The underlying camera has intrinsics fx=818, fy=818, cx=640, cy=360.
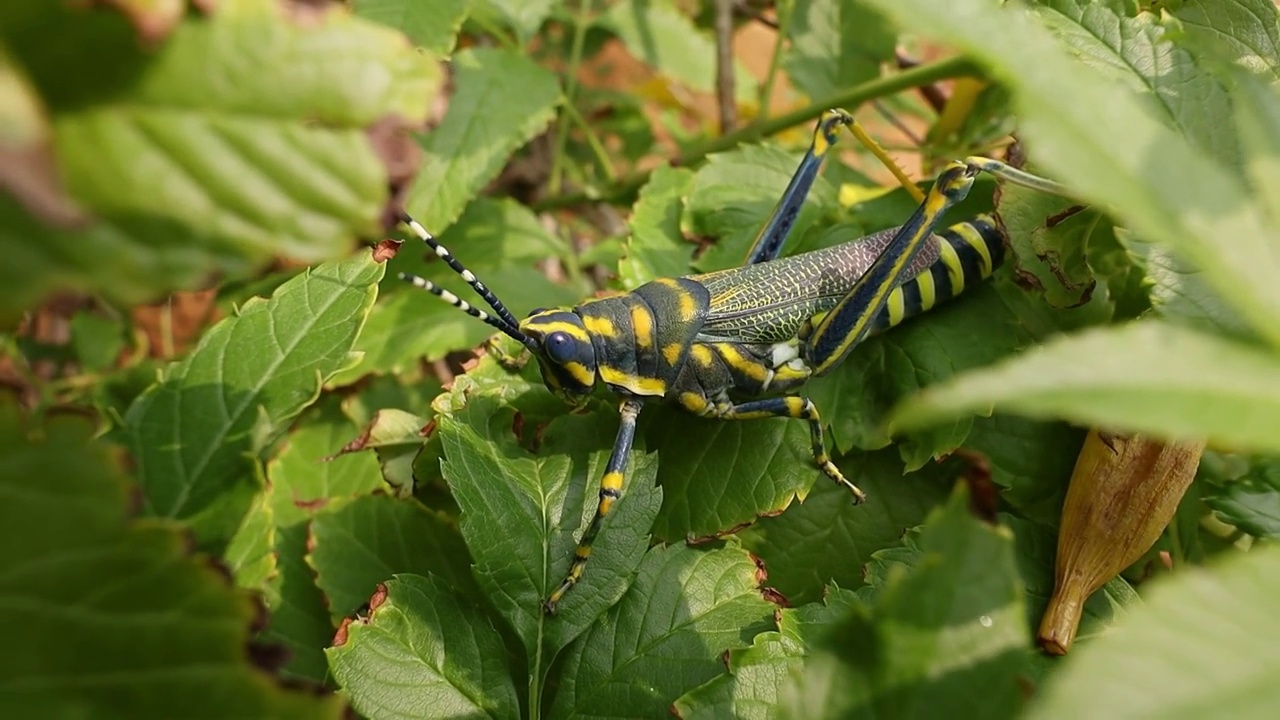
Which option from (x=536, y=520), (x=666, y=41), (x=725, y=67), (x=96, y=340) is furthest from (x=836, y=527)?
(x=96, y=340)

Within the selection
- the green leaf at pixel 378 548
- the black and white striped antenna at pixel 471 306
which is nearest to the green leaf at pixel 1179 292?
the black and white striped antenna at pixel 471 306

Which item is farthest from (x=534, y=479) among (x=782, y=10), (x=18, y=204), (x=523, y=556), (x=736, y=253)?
(x=782, y=10)

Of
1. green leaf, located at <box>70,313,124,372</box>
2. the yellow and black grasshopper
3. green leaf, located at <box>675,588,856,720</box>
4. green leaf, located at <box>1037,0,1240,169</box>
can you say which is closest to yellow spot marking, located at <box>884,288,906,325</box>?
the yellow and black grasshopper

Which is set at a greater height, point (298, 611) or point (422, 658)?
point (422, 658)

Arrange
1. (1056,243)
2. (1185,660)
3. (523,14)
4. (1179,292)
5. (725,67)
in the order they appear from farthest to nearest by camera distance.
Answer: (725,67) → (523,14) → (1056,243) → (1179,292) → (1185,660)

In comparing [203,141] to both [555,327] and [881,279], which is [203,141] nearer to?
[555,327]

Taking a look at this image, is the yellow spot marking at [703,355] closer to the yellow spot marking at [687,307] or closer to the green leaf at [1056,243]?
the yellow spot marking at [687,307]
